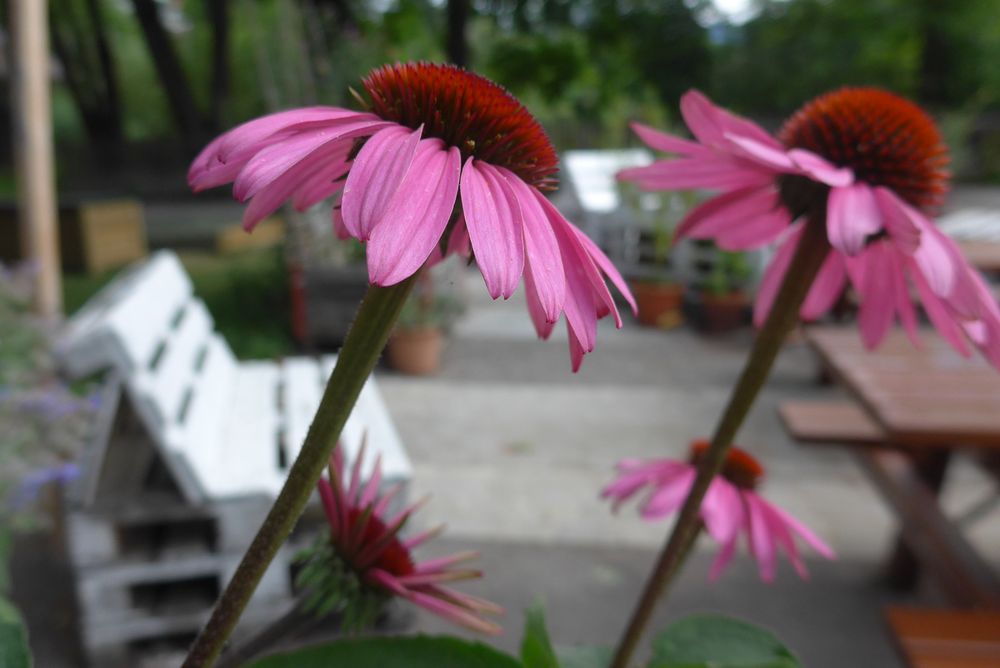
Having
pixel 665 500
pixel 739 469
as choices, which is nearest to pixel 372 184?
pixel 665 500

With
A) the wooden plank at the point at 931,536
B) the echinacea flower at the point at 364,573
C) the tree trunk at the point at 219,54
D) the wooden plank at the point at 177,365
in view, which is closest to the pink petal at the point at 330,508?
the echinacea flower at the point at 364,573

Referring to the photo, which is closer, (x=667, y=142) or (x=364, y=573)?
(x=364, y=573)

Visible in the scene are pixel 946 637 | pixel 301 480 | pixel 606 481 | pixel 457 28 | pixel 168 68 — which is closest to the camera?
pixel 301 480

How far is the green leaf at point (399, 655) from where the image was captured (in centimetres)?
39

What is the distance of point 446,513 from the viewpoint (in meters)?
2.92

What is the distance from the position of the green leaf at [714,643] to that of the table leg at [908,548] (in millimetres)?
2201

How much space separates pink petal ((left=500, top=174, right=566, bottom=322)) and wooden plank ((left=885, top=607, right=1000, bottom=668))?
1364 mm

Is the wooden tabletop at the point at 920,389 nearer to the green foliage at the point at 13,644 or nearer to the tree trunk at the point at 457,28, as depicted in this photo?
the green foliage at the point at 13,644

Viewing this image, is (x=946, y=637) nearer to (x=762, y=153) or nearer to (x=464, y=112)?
(x=762, y=153)

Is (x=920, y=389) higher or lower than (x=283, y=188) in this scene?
lower

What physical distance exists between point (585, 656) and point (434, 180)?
39 cm

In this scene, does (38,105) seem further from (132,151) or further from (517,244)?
(132,151)

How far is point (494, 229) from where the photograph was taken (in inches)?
14.8

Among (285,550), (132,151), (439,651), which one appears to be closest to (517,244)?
(439,651)
